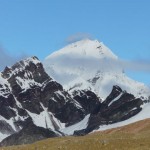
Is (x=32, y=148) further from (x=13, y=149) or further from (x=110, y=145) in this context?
(x=110, y=145)

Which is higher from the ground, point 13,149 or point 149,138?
point 13,149

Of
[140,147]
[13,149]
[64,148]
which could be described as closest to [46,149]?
[64,148]

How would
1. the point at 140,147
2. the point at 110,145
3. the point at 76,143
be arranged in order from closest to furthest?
the point at 140,147
the point at 110,145
the point at 76,143

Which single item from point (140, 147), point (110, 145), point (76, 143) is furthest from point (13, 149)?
point (140, 147)

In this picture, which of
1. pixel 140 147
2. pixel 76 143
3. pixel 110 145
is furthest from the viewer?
pixel 76 143

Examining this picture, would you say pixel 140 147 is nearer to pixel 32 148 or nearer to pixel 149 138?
pixel 149 138

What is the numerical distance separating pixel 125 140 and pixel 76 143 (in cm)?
547

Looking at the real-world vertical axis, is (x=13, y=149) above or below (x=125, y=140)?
above

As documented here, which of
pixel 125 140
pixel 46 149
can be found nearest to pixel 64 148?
pixel 46 149

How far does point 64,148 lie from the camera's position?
57.6 meters

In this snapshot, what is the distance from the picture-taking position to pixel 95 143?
59.0m

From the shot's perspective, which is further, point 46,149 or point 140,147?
point 46,149

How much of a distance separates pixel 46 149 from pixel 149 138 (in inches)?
457

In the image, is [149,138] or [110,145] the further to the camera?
[149,138]
